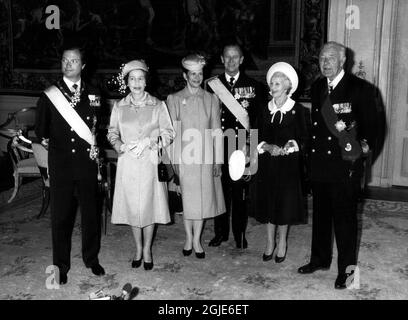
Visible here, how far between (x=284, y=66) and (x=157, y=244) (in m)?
1.78

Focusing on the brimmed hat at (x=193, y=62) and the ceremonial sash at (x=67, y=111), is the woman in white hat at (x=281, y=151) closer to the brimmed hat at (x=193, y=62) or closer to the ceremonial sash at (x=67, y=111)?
the brimmed hat at (x=193, y=62)

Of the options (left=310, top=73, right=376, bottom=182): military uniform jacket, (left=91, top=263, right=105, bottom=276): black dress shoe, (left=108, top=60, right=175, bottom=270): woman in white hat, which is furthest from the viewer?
(left=91, top=263, right=105, bottom=276): black dress shoe

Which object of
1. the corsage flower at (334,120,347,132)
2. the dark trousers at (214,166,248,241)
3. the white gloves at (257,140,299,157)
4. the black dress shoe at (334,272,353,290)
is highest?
the corsage flower at (334,120,347,132)

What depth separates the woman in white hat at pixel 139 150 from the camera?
3383 millimetres

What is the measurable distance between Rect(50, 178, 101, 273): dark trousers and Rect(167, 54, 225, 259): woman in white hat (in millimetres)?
684

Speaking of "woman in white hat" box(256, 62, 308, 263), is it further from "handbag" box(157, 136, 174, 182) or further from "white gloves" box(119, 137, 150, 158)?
"white gloves" box(119, 137, 150, 158)

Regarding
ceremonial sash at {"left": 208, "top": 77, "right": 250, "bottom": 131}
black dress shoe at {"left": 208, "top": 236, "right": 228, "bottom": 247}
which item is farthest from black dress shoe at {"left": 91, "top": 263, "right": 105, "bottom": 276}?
ceremonial sash at {"left": 208, "top": 77, "right": 250, "bottom": 131}

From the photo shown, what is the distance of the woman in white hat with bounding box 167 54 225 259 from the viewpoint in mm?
3623

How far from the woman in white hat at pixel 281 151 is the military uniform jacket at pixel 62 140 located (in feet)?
3.93

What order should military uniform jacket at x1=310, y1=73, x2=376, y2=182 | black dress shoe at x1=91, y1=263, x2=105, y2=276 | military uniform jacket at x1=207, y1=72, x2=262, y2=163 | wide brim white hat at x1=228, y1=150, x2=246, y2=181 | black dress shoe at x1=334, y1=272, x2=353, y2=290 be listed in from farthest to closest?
military uniform jacket at x1=207, y1=72, x2=262, y2=163, wide brim white hat at x1=228, y1=150, x2=246, y2=181, black dress shoe at x1=91, y1=263, x2=105, y2=276, black dress shoe at x1=334, y1=272, x2=353, y2=290, military uniform jacket at x1=310, y1=73, x2=376, y2=182

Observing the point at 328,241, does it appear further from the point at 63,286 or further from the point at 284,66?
the point at 63,286

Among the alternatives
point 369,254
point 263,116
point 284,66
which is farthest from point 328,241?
point 284,66

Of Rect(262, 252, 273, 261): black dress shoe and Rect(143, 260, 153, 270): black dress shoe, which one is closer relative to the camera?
Rect(143, 260, 153, 270): black dress shoe

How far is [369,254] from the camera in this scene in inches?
156
